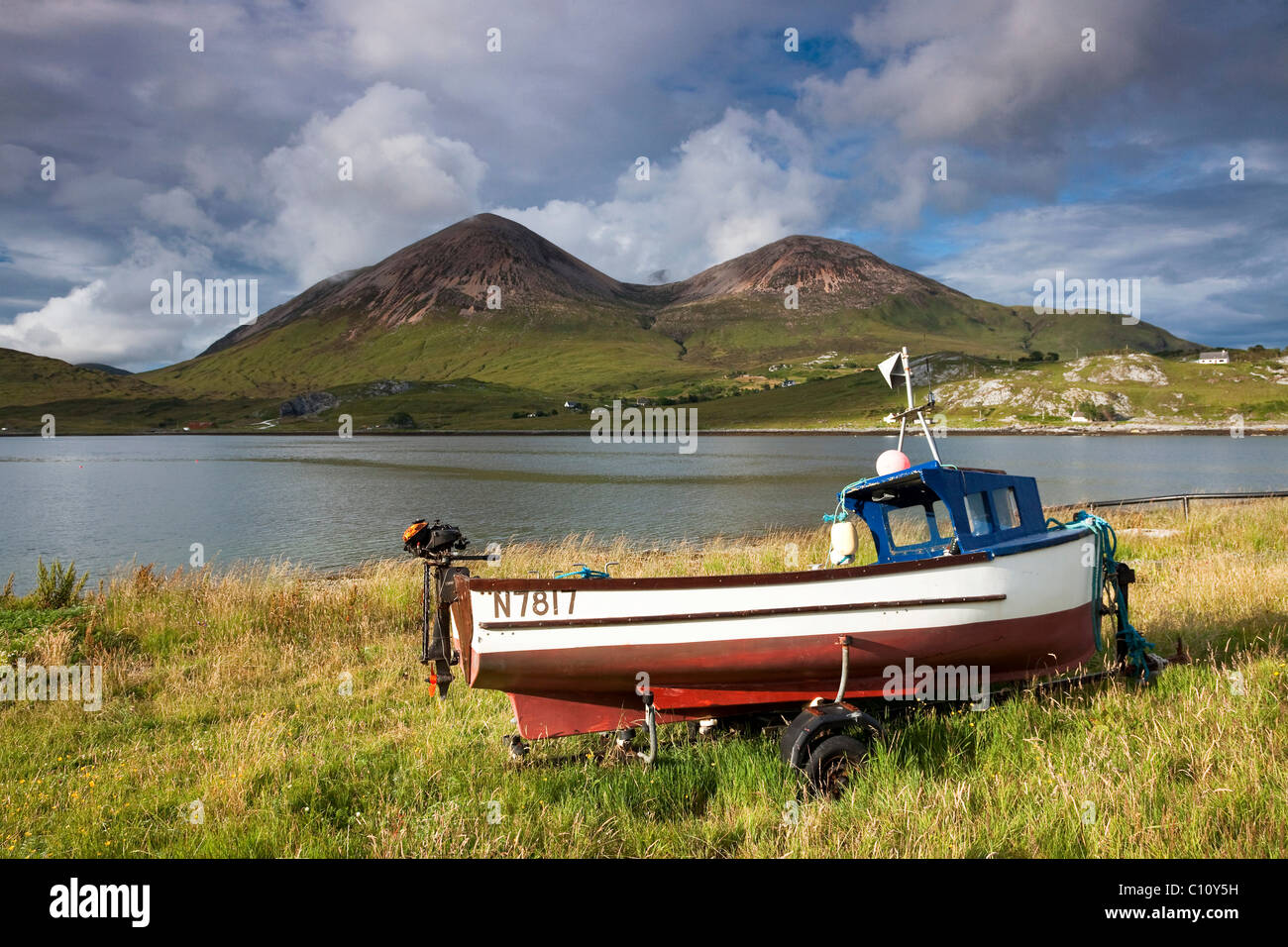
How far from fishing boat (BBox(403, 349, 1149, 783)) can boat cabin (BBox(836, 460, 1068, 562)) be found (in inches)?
1.9

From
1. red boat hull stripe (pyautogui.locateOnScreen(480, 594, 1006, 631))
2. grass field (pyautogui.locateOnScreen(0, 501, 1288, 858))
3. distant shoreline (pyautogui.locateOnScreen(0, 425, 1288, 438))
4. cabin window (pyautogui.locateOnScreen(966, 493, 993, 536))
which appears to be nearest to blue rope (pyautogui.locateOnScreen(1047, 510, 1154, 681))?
grass field (pyautogui.locateOnScreen(0, 501, 1288, 858))

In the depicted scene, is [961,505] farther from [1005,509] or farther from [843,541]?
[843,541]

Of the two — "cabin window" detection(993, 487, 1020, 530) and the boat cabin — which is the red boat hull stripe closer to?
the boat cabin

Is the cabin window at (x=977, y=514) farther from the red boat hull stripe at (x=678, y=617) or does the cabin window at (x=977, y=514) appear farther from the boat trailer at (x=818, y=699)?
the red boat hull stripe at (x=678, y=617)

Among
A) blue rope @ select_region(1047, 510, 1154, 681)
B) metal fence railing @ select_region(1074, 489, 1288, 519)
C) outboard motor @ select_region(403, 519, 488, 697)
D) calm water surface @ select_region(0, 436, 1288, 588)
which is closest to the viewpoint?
outboard motor @ select_region(403, 519, 488, 697)

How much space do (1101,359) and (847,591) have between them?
179534 millimetres

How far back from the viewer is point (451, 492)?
160 ft

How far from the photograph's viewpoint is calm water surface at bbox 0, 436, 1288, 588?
97.7ft

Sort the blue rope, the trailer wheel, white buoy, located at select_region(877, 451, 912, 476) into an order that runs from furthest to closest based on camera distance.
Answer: the blue rope → white buoy, located at select_region(877, 451, 912, 476) → the trailer wheel

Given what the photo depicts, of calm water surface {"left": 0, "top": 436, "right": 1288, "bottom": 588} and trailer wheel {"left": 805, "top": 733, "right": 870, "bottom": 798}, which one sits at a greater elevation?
calm water surface {"left": 0, "top": 436, "right": 1288, "bottom": 588}

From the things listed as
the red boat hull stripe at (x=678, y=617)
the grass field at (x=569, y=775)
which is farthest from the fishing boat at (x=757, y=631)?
the grass field at (x=569, y=775)

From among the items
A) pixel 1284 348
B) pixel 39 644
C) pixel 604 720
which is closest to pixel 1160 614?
pixel 604 720
